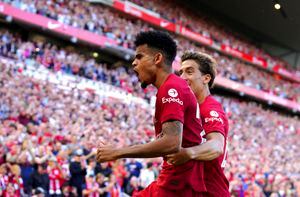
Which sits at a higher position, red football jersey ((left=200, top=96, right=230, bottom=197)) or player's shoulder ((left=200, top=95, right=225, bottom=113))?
player's shoulder ((left=200, top=95, right=225, bottom=113))

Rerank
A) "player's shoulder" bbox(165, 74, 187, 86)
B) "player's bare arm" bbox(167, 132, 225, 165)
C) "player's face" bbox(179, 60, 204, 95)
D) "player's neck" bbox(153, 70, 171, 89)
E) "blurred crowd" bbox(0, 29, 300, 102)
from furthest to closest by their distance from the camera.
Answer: "blurred crowd" bbox(0, 29, 300, 102) < "player's face" bbox(179, 60, 204, 95) < "player's neck" bbox(153, 70, 171, 89) < "player's shoulder" bbox(165, 74, 187, 86) < "player's bare arm" bbox(167, 132, 225, 165)

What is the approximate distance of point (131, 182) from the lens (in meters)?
12.1

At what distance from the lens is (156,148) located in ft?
12.5

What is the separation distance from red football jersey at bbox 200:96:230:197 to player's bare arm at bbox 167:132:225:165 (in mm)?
254

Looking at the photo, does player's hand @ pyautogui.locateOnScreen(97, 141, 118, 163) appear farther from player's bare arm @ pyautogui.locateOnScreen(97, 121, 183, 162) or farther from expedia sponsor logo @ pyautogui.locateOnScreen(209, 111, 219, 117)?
expedia sponsor logo @ pyautogui.locateOnScreen(209, 111, 219, 117)

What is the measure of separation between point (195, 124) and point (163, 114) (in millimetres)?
378

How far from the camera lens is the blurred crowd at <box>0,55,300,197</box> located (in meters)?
10.6

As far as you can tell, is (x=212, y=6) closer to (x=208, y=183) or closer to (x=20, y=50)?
(x=20, y=50)

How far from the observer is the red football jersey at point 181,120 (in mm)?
3936

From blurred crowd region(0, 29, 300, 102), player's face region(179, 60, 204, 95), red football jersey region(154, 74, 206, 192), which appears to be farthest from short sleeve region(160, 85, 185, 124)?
blurred crowd region(0, 29, 300, 102)

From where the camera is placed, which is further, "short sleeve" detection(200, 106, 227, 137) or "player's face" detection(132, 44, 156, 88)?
"short sleeve" detection(200, 106, 227, 137)

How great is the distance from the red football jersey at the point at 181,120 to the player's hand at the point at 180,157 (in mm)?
215

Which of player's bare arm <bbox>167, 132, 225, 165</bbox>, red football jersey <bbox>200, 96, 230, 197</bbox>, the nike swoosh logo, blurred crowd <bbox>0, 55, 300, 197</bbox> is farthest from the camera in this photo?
the nike swoosh logo

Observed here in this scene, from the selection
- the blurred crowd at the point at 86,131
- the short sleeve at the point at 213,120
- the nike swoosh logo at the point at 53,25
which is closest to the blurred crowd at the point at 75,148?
the blurred crowd at the point at 86,131
